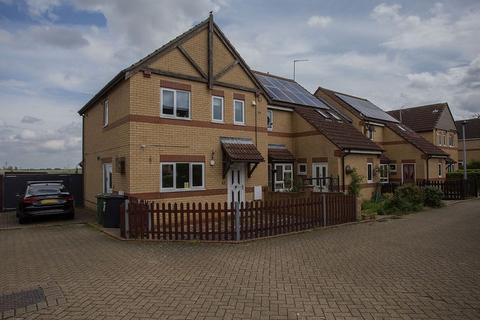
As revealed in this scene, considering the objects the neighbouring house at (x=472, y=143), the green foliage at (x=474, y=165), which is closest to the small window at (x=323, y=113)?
the green foliage at (x=474, y=165)

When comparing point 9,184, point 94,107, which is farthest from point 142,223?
point 9,184

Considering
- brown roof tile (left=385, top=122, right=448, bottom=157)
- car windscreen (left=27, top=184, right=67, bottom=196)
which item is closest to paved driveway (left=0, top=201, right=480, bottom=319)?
car windscreen (left=27, top=184, right=67, bottom=196)

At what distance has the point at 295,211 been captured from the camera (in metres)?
11.4

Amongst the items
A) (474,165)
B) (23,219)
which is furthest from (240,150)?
(474,165)

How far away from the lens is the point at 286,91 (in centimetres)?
2284

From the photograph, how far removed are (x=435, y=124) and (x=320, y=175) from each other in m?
20.7

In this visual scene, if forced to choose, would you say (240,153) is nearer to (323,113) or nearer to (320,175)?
(320,175)

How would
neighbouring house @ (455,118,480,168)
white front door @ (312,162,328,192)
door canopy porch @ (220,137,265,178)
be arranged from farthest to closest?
neighbouring house @ (455,118,480,168)
white front door @ (312,162,328,192)
door canopy porch @ (220,137,265,178)

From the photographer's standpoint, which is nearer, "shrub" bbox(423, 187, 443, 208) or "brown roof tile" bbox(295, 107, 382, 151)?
"shrub" bbox(423, 187, 443, 208)

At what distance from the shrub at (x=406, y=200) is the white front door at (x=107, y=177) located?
12255 mm

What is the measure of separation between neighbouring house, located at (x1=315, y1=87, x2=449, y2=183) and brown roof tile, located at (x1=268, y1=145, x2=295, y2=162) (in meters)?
8.61

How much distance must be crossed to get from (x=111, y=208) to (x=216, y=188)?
14.5ft

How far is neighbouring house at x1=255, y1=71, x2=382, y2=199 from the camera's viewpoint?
19.3 metres

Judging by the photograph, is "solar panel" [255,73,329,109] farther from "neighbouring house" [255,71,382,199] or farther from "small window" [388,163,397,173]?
"small window" [388,163,397,173]
